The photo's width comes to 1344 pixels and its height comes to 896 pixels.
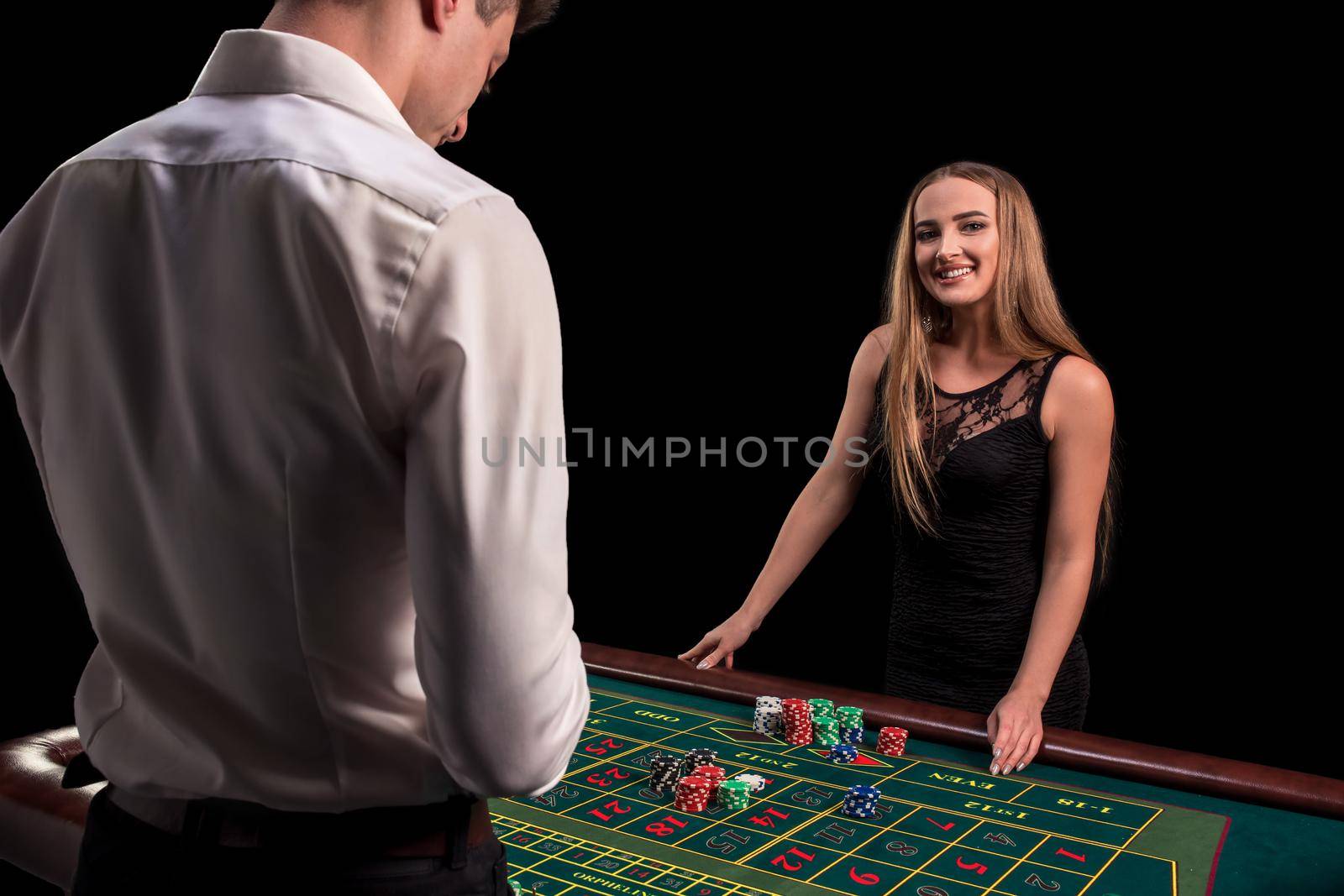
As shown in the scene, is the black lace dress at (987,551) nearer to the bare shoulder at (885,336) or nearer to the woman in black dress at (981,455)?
the woman in black dress at (981,455)

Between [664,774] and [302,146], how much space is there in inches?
53.4

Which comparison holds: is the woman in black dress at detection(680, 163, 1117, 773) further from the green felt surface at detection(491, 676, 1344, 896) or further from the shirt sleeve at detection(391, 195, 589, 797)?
the shirt sleeve at detection(391, 195, 589, 797)

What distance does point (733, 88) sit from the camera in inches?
187

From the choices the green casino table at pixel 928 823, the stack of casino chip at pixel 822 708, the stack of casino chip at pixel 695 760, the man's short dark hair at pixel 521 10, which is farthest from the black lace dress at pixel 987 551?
the man's short dark hair at pixel 521 10

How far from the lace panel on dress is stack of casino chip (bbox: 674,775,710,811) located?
4.03 feet

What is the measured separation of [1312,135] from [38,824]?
3.70 metres

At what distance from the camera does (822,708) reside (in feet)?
7.79

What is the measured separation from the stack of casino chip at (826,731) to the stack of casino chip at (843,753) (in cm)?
5

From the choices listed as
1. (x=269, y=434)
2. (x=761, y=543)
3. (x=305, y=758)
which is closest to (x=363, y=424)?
(x=269, y=434)

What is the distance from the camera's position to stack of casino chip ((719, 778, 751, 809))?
193cm

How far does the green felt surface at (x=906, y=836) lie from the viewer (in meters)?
1.69

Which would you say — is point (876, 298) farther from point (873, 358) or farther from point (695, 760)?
point (695, 760)

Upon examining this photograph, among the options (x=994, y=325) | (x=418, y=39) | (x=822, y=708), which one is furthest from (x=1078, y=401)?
(x=418, y=39)

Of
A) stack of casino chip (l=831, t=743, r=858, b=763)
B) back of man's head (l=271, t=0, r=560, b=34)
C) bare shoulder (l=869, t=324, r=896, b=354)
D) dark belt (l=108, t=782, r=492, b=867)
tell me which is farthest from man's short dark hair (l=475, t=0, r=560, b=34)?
bare shoulder (l=869, t=324, r=896, b=354)
